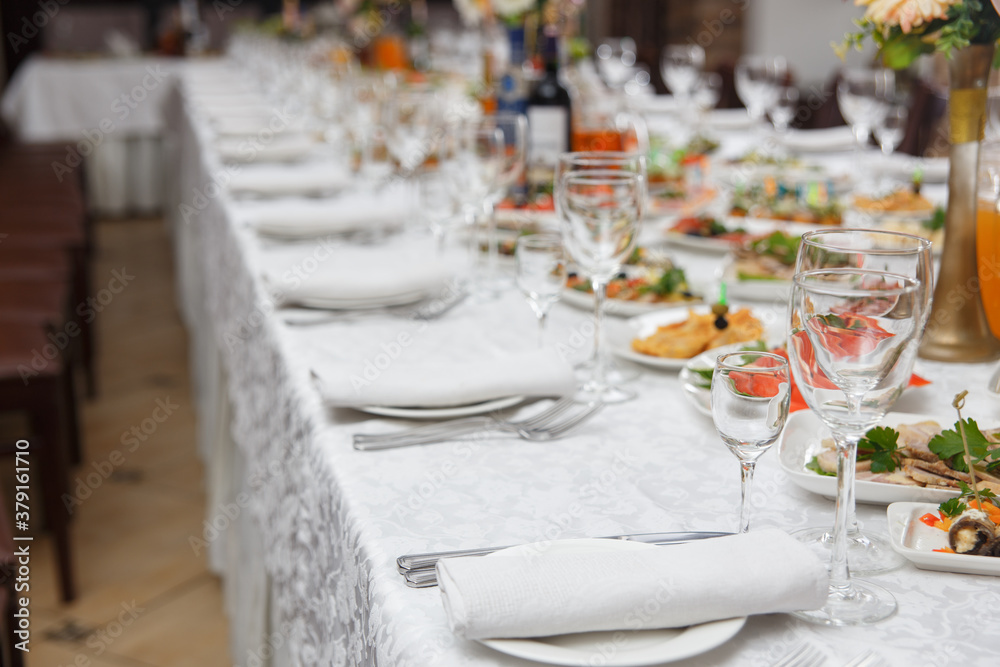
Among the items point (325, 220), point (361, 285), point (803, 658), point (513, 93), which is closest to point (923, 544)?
point (803, 658)

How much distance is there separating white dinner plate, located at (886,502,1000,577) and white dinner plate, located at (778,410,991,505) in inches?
0.9

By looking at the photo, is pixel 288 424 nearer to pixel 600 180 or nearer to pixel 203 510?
pixel 600 180

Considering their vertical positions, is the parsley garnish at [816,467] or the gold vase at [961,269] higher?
the gold vase at [961,269]

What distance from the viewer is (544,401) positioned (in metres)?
0.99

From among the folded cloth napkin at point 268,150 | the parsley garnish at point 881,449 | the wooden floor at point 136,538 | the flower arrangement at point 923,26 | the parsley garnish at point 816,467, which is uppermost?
the flower arrangement at point 923,26

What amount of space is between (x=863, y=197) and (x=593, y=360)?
95 centimetres

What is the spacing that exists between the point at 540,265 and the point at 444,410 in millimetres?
182

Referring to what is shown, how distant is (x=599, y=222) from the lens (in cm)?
101

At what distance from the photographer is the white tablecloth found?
A: 6.30 m

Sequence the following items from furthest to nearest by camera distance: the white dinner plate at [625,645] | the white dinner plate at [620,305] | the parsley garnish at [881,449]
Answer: the white dinner plate at [620,305] < the parsley garnish at [881,449] < the white dinner plate at [625,645]

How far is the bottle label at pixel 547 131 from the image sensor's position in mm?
1876

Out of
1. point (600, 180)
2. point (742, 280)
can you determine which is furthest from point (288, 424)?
point (742, 280)

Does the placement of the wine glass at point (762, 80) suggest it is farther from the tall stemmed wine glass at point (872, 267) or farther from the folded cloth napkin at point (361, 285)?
the tall stemmed wine glass at point (872, 267)

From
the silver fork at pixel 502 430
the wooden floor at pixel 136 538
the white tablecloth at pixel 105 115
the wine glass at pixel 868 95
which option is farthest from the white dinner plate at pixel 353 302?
the white tablecloth at pixel 105 115
